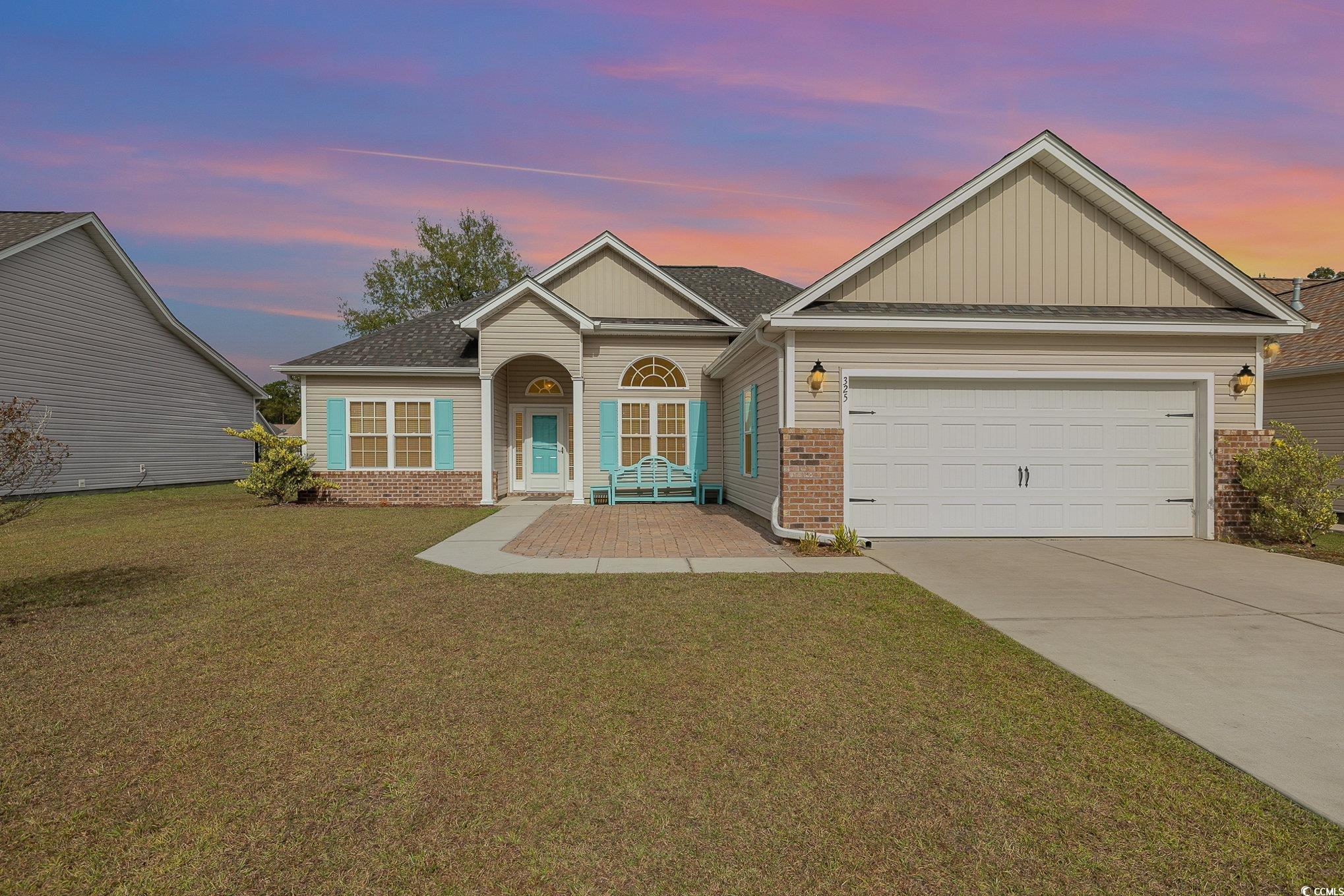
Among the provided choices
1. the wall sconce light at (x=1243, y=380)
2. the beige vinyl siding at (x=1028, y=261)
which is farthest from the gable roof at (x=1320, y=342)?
the beige vinyl siding at (x=1028, y=261)

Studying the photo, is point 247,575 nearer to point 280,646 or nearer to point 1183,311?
point 280,646

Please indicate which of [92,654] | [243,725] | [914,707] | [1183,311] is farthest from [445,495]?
[1183,311]

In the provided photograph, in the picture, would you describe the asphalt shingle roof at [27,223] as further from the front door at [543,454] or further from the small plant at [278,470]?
the front door at [543,454]

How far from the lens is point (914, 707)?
376 cm

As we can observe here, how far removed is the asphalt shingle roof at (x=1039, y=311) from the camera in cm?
940

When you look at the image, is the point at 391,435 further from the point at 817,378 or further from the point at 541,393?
the point at 817,378

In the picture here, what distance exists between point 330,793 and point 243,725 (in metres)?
1.08

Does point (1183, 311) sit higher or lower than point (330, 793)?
higher

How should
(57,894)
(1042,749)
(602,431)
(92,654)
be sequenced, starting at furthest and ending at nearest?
(602,431) → (92,654) → (1042,749) → (57,894)

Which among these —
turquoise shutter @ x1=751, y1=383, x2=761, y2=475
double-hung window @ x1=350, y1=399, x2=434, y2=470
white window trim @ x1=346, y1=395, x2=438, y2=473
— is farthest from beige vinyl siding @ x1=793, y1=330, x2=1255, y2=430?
double-hung window @ x1=350, y1=399, x2=434, y2=470

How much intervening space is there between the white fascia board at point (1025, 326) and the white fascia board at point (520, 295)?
703cm

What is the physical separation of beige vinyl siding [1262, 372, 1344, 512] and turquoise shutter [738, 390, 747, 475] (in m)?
10.3

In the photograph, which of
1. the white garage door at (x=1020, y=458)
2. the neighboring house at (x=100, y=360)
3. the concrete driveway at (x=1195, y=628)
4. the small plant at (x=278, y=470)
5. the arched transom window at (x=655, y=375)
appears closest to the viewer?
the concrete driveway at (x=1195, y=628)

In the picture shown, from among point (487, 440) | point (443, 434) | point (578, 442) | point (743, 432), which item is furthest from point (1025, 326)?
point (443, 434)
